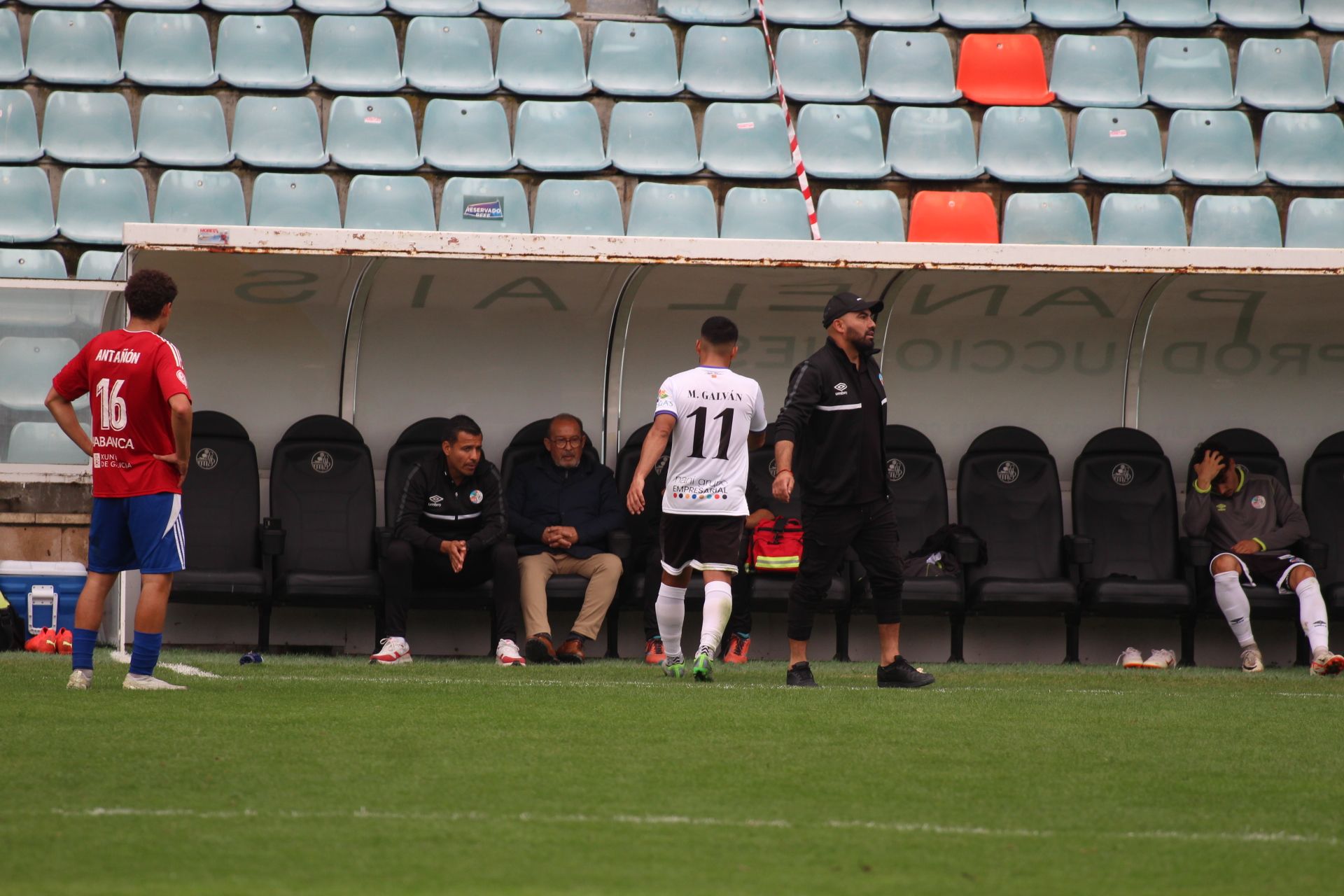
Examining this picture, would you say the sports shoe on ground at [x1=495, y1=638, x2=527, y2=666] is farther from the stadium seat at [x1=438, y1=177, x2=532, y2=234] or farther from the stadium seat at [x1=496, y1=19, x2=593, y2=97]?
the stadium seat at [x1=496, y1=19, x2=593, y2=97]

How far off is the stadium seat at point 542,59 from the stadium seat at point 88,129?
2.99 metres

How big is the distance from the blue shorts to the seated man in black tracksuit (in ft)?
8.17

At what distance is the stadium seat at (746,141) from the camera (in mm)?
12375

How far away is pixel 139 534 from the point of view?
628 centimetres

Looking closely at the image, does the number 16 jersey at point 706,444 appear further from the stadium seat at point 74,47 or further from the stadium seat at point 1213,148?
the stadium seat at point 74,47

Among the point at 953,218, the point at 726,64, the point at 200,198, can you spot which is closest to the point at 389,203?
the point at 200,198

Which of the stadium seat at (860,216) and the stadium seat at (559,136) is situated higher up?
the stadium seat at (559,136)

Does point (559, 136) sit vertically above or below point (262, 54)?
below

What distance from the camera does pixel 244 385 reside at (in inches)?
391

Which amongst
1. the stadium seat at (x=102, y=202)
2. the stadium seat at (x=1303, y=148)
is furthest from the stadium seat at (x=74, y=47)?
the stadium seat at (x=1303, y=148)

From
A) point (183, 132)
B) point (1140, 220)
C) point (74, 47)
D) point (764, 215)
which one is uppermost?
point (74, 47)

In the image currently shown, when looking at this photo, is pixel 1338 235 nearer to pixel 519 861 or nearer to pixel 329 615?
pixel 329 615

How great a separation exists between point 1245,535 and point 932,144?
459 cm

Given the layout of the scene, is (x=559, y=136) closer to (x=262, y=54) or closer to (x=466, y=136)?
(x=466, y=136)
